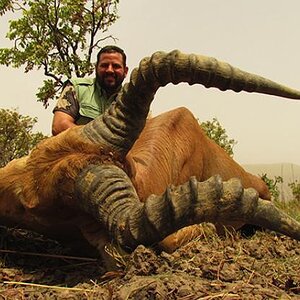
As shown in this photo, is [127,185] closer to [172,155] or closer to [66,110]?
[172,155]

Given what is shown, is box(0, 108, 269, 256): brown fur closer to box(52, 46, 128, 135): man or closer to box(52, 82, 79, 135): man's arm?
box(52, 82, 79, 135): man's arm

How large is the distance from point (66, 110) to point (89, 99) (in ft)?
1.13

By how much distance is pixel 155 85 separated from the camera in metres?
4.21

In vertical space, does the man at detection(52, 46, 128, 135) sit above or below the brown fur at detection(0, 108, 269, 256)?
above

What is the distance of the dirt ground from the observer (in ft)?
9.78

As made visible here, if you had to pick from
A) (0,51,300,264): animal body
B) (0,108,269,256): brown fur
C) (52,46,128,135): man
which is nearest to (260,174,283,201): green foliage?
(52,46,128,135): man

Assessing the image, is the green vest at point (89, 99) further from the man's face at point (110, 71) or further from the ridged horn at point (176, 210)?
the ridged horn at point (176, 210)

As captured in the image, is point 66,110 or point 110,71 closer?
point 66,110

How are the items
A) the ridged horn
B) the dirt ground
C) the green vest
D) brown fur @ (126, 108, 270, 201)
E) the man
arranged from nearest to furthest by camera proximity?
→ 1. the dirt ground
2. the ridged horn
3. brown fur @ (126, 108, 270, 201)
4. the man
5. the green vest

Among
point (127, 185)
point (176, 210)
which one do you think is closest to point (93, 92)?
point (127, 185)

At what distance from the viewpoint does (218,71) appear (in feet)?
12.8

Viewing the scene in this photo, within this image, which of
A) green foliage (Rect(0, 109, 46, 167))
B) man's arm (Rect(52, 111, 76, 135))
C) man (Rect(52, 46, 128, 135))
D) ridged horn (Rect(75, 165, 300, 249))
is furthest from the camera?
green foliage (Rect(0, 109, 46, 167))

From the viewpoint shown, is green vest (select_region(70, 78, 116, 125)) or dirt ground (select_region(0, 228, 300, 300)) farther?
green vest (select_region(70, 78, 116, 125))

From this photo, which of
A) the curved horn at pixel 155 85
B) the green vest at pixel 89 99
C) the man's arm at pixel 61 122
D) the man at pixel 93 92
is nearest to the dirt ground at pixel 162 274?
the curved horn at pixel 155 85
